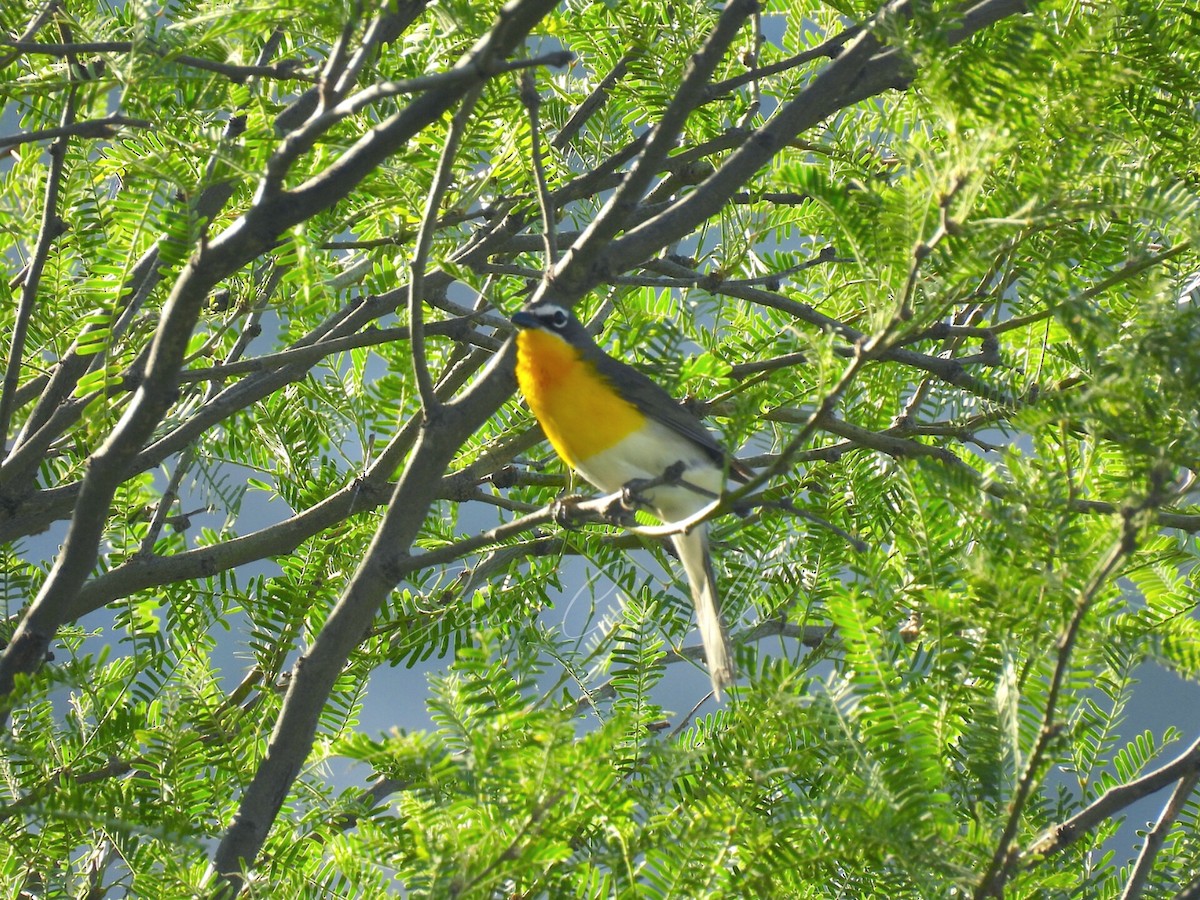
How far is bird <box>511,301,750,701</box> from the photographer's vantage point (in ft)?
7.91

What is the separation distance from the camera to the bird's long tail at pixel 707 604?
2.25 metres

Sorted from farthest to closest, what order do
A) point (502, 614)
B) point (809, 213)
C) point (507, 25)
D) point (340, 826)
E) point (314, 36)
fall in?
point (809, 213)
point (502, 614)
point (340, 826)
point (314, 36)
point (507, 25)

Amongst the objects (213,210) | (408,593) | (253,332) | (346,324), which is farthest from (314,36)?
(408,593)

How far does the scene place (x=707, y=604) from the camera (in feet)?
7.97

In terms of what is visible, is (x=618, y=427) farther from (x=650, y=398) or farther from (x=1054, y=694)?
(x=1054, y=694)

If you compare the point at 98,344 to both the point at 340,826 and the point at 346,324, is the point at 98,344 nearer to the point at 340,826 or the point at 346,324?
the point at 346,324

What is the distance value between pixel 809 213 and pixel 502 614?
39.3 inches

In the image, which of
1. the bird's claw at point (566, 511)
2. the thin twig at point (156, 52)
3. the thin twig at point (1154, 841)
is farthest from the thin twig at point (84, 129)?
the thin twig at point (1154, 841)

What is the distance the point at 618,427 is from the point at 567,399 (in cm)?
20

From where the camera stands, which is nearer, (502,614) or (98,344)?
(98,344)

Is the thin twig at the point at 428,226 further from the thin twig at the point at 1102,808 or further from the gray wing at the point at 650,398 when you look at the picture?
the gray wing at the point at 650,398

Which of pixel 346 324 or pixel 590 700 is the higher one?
pixel 346 324

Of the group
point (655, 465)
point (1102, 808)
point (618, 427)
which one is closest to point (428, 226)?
point (1102, 808)

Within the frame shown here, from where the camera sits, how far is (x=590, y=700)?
2.17 m
